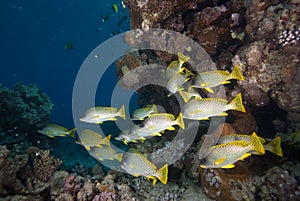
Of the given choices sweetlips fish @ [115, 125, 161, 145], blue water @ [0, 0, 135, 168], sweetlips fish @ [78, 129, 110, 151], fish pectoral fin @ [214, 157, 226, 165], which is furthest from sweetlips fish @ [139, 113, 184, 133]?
blue water @ [0, 0, 135, 168]

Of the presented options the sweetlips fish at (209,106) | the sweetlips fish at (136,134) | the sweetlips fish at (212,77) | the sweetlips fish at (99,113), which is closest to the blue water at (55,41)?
the sweetlips fish at (99,113)

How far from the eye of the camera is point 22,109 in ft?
35.7

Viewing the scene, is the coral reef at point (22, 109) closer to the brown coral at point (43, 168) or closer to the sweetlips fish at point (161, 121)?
the brown coral at point (43, 168)

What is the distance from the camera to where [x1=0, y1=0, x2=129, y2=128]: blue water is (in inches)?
1874

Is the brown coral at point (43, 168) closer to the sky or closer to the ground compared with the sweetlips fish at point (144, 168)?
closer to the ground

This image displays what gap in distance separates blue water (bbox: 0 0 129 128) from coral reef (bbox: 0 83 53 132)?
1147 cm

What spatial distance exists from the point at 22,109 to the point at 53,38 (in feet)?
227

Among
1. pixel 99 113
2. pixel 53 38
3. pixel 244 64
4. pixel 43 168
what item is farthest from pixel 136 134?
pixel 53 38

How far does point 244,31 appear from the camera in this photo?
684cm

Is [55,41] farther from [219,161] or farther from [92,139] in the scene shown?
[219,161]

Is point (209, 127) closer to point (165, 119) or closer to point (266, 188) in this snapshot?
point (266, 188)

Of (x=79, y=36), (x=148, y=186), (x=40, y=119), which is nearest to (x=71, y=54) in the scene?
(x=79, y=36)

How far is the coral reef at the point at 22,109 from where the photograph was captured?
34.8ft

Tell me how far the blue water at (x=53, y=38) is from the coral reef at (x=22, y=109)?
1147cm
